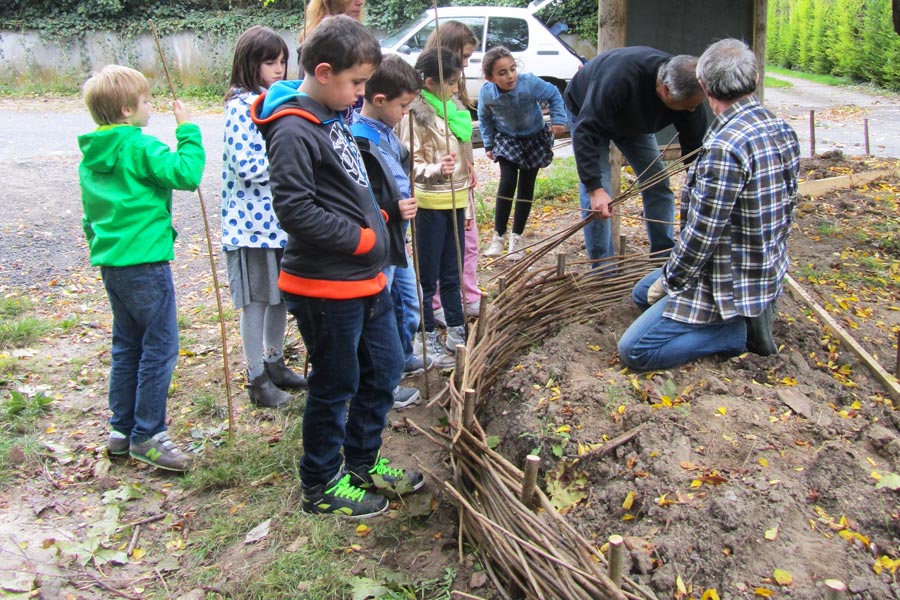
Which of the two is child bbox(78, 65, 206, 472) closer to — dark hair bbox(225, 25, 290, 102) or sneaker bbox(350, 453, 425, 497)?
dark hair bbox(225, 25, 290, 102)

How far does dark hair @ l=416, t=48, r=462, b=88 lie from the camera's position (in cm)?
323

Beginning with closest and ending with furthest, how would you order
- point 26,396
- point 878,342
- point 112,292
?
point 112,292
point 878,342
point 26,396

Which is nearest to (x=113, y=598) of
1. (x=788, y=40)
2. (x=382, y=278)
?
(x=382, y=278)

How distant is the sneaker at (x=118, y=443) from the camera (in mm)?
2980

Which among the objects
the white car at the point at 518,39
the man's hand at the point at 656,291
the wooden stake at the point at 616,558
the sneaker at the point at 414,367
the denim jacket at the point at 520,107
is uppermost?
the white car at the point at 518,39

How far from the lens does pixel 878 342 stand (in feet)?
10.7

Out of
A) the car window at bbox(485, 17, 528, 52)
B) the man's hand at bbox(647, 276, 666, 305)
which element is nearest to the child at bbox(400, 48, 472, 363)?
the man's hand at bbox(647, 276, 666, 305)

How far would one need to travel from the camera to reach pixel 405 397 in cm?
329

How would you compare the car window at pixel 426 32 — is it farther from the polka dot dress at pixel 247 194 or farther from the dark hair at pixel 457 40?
the polka dot dress at pixel 247 194

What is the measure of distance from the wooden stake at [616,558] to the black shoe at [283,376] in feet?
6.54

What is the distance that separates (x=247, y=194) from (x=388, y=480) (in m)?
1.25

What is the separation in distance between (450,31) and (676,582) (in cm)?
260

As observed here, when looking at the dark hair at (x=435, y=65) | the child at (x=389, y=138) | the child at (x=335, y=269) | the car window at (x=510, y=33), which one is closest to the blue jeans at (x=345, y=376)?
the child at (x=335, y=269)

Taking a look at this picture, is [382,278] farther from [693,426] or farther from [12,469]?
[12,469]
